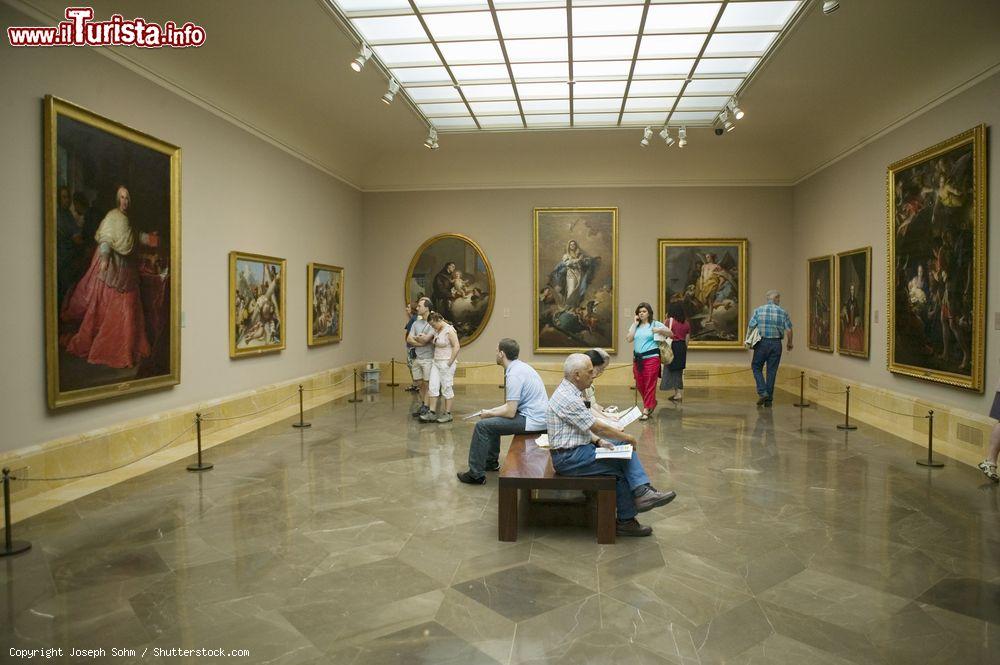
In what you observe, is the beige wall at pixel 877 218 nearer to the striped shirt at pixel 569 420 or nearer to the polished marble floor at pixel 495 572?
the polished marble floor at pixel 495 572

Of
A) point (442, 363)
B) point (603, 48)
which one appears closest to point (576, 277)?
point (442, 363)

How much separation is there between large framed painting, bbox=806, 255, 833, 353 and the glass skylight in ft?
16.4

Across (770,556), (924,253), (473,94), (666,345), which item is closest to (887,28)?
(924,253)

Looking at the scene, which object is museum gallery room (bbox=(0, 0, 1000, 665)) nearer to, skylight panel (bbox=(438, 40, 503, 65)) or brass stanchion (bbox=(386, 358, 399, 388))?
skylight panel (bbox=(438, 40, 503, 65))

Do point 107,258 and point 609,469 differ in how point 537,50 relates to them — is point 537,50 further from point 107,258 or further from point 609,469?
point 609,469

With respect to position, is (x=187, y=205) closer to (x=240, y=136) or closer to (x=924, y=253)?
(x=240, y=136)

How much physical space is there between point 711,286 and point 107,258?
15.9 meters

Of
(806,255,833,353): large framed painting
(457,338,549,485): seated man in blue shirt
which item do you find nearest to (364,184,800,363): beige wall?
(806,255,833,353): large framed painting

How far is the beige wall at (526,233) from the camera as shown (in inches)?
746

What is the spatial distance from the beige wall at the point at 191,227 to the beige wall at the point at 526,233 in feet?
3.24

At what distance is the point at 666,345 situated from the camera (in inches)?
532

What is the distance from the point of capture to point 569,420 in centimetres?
609

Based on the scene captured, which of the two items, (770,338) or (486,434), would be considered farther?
(770,338)

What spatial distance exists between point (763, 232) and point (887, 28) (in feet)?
30.4
